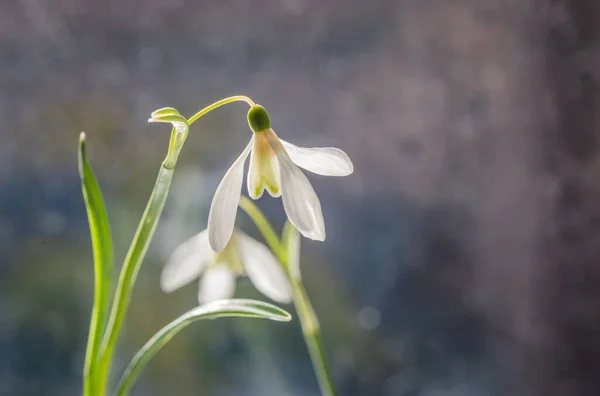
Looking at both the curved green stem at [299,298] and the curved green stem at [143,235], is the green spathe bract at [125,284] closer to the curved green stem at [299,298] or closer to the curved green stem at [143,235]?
the curved green stem at [143,235]

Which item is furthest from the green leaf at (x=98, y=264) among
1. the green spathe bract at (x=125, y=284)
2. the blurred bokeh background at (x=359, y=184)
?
the blurred bokeh background at (x=359, y=184)

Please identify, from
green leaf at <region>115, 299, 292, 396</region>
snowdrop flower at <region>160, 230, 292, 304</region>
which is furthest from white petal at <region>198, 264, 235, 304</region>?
green leaf at <region>115, 299, 292, 396</region>

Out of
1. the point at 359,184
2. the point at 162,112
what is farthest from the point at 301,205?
the point at 359,184

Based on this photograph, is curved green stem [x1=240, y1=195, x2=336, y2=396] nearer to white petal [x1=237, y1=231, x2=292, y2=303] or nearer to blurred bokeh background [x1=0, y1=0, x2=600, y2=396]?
white petal [x1=237, y1=231, x2=292, y2=303]

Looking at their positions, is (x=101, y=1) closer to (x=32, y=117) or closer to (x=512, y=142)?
(x=32, y=117)

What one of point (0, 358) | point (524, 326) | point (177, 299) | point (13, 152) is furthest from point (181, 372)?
point (524, 326)
